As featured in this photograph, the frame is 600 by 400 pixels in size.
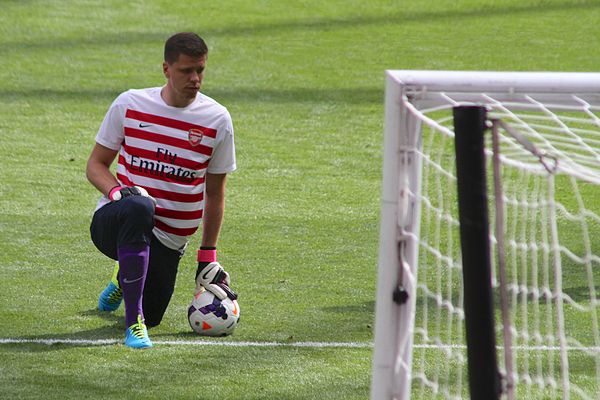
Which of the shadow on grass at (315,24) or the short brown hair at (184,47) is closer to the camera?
the short brown hair at (184,47)

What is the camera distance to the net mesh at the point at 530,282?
3533mm

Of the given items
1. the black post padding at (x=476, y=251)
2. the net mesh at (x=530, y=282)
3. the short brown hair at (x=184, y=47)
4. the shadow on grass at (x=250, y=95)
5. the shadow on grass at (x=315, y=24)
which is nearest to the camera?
the black post padding at (x=476, y=251)

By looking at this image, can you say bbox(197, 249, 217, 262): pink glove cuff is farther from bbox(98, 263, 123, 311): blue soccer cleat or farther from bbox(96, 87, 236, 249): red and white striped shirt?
bbox(98, 263, 123, 311): blue soccer cleat

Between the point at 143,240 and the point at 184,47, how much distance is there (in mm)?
787

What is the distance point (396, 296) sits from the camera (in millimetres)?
3324

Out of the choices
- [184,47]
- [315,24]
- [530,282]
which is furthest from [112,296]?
[315,24]

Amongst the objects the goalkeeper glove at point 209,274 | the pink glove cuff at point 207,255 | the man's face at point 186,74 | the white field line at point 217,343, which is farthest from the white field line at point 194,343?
the man's face at point 186,74

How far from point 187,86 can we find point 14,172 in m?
4.21

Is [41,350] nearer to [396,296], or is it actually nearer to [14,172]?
[396,296]

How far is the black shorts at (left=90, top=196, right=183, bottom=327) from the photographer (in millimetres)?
4996

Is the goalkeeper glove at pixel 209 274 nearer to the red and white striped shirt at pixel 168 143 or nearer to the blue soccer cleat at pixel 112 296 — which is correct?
the red and white striped shirt at pixel 168 143

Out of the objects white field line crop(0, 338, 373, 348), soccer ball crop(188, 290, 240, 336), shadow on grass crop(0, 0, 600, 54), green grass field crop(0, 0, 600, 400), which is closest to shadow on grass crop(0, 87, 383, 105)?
green grass field crop(0, 0, 600, 400)

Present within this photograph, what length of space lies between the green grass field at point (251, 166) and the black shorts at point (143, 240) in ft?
0.41

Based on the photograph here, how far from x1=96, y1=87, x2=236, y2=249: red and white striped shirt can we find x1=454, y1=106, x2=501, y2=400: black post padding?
8.72 feet
